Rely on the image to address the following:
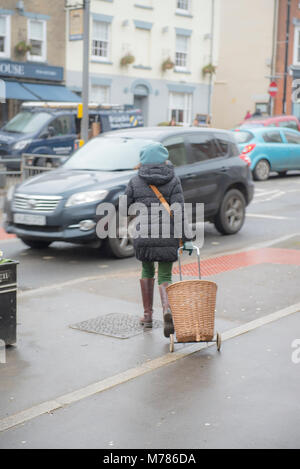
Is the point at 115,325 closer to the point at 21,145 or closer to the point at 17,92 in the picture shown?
the point at 21,145

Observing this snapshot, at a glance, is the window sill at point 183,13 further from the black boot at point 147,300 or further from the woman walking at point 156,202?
the black boot at point 147,300

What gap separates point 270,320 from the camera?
6.77m

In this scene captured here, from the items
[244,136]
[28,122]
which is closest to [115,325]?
[244,136]

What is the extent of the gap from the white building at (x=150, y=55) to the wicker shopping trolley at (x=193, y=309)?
2638 cm

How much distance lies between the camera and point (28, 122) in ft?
76.6

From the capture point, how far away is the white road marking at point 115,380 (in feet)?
14.7

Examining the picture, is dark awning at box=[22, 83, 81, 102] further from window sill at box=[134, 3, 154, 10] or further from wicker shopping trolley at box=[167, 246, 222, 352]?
wicker shopping trolley at box=[167, 246, 222, 352]

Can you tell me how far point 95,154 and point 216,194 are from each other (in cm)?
210

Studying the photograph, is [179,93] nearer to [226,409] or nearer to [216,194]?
[216,194]

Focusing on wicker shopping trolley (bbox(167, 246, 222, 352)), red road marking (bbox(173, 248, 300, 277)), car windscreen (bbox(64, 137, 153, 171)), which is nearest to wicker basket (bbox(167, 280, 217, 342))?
wicker shopping trolley (bbox(167, 246, 222, 352))

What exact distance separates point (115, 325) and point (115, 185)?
12.0 ft

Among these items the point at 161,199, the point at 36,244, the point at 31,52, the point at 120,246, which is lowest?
the point at 36,244

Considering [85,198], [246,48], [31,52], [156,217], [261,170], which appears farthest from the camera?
[246,48]

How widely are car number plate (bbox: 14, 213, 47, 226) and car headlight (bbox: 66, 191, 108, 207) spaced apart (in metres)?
0.41
